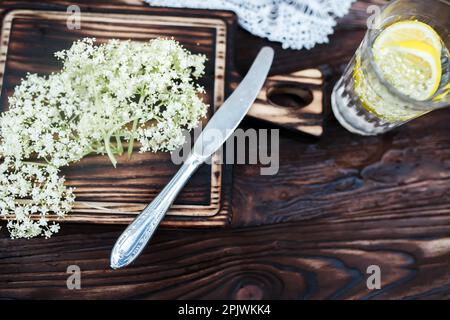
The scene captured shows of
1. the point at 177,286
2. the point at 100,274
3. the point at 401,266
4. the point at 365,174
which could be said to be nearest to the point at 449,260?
the point at 401,266

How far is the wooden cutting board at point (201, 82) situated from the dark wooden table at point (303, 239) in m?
0.03

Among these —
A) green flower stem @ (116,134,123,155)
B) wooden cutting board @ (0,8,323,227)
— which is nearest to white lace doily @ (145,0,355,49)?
wooden cutting board @ (0,8,323,227)

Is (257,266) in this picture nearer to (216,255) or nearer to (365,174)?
(216,255)

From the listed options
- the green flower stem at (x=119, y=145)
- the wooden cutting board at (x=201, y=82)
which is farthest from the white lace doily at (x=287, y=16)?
the green flower stem at (x=119, y=145)

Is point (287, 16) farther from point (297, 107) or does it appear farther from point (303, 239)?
point (303, 239)

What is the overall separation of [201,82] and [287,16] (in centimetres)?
19

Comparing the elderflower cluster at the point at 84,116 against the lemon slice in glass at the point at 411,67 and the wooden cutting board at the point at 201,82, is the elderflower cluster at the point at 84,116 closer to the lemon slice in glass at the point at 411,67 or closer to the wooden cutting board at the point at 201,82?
the wooden cutting board at the point at 201,82

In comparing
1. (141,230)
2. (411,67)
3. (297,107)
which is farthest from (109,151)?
(411,67)

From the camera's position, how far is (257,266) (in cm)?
66

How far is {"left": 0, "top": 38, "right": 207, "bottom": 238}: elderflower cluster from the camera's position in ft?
2.10

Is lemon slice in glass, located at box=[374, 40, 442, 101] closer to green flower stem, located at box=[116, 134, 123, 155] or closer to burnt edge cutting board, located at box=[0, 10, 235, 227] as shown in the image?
burnt edge cutting board, located at box=[0, 10, 235, 227]

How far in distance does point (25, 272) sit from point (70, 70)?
30 centimetres

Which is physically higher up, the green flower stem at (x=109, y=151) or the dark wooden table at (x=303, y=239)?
the green flower stem at (x=109, y=151)

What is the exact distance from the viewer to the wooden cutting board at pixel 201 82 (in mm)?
646
